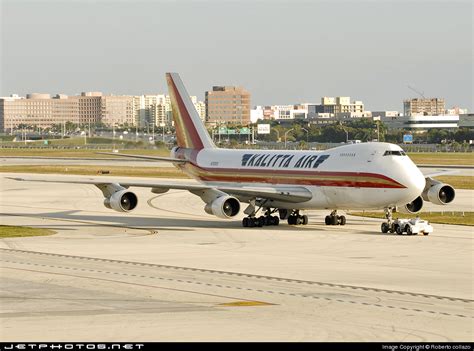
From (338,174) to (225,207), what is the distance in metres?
6.90

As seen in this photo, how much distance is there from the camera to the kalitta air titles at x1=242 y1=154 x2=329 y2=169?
2429 inches

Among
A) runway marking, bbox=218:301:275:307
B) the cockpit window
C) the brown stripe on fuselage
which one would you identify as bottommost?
runway marking, bbox=218:301:275:307

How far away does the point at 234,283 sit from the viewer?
126ft

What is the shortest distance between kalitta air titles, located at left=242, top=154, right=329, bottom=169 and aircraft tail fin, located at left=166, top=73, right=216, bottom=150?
653 centimetres

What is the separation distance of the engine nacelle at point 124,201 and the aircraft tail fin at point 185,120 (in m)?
11.4

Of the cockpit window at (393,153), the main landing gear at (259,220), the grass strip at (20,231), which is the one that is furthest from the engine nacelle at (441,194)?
the grass strip at (20,231)

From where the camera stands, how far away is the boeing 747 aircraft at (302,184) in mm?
57281

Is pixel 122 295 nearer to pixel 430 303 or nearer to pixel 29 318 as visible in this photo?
pixel 29 318

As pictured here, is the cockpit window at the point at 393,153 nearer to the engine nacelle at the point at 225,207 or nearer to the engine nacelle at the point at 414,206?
the engine nacelle at the point at 414,206

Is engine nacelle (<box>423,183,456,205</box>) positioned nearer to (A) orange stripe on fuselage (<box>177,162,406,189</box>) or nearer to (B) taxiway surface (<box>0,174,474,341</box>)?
(B) taxiway surface (<box>0,174,474,341</box>)

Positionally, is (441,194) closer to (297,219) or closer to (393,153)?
(393,153)

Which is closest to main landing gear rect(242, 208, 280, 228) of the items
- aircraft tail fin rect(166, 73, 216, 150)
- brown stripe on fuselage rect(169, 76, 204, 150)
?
aircraft tail fin rect(166, 73, 216, 150)

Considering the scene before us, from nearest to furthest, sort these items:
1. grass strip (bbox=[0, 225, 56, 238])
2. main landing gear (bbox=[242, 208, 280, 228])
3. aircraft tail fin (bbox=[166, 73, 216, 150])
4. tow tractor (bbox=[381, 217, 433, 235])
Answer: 1. tow tractor (bbox=[381, 217, 433, 235])
2. grass strip (bbox=[0, 225, 56, 238])
3. main landing gear (bbox=[242, 208, 280, 228])
4. aircraft tail fin (bbox=[166, 73, 216, 150])

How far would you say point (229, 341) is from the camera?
2683 cm
